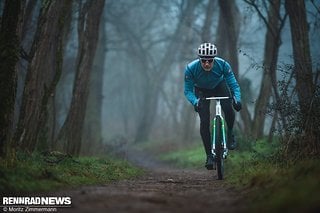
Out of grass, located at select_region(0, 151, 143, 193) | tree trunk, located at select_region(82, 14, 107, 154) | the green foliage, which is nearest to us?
the green foliage

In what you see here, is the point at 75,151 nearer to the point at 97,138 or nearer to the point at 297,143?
the point at 297,143

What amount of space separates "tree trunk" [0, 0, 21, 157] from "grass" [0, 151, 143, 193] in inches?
18.1

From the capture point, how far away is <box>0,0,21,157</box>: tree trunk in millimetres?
6738

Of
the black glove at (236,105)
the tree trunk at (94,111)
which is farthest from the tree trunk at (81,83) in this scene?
the black glove at (236,105)

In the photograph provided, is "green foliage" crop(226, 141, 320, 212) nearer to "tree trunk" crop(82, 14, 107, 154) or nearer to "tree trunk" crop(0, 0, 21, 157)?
"tree trunk" crop(0, 0, 21, 157)

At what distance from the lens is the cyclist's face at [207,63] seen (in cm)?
845

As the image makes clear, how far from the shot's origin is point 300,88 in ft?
32.6

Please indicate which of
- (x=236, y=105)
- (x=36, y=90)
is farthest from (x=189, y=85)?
(x=36, y=90)

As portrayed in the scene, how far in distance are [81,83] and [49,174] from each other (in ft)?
20.6

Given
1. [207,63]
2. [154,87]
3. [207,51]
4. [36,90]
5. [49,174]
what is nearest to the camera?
[49,174]

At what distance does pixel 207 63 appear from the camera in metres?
8.47

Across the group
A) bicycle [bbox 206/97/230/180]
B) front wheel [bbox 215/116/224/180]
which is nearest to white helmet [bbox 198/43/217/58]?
bicycle [bbox 206/97/230/180]

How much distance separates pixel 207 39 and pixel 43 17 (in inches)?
621

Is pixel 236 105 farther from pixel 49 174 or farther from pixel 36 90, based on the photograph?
pixel 36 90
